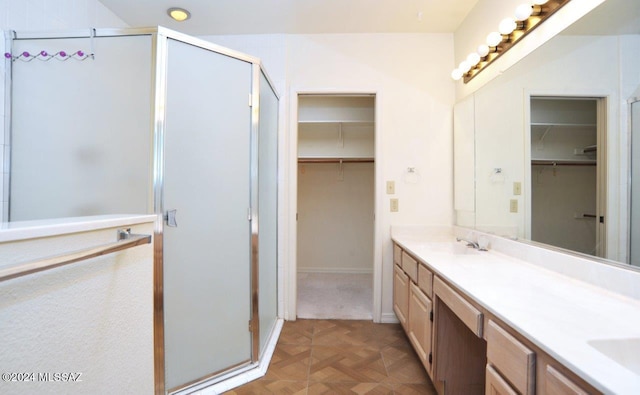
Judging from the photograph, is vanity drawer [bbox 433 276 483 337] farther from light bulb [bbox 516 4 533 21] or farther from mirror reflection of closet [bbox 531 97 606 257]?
light bulb [bbox 516 4 533 21]

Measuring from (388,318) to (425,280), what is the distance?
1.01 metres

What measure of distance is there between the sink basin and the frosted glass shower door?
161 centimetres

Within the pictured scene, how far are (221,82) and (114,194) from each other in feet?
2.83

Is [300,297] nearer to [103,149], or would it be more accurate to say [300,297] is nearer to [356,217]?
[356,217]

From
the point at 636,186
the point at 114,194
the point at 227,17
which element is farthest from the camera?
the point at 227,17

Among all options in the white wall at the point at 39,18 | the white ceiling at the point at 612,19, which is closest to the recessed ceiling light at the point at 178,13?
the white wall at the point at 39,18

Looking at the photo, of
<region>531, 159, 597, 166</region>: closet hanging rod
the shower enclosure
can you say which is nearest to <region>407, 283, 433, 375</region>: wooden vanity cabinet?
<region>531, 159, 597, 166</region>: closet hanging rod

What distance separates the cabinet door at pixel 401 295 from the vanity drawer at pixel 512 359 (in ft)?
3.35

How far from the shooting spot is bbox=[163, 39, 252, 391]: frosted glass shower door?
1423mm

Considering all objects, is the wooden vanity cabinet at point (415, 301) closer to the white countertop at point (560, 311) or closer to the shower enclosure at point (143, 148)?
the white countertop at point (560, 311)

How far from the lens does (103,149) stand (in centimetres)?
139

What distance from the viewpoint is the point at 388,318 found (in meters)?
2.39

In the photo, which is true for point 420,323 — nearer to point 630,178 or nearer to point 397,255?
point 397,255

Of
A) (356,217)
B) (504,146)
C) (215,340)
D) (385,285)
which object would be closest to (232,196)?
(215,340)
